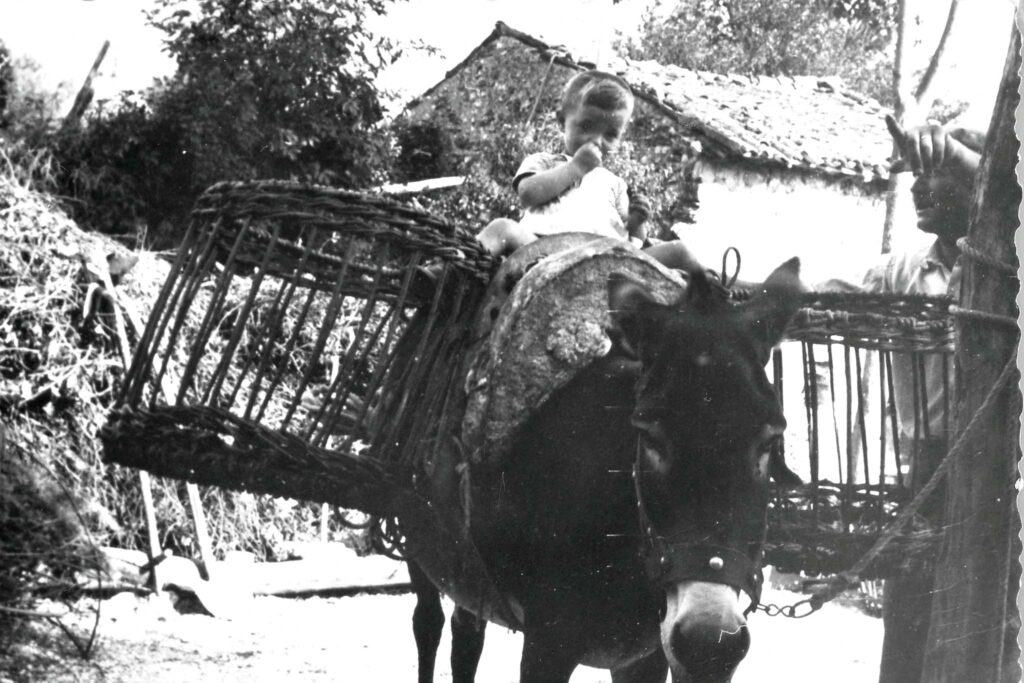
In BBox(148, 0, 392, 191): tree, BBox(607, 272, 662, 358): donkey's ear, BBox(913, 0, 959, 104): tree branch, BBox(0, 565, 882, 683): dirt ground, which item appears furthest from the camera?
BBox(148, 0, 392, 191): tree

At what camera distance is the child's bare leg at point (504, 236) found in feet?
7.29

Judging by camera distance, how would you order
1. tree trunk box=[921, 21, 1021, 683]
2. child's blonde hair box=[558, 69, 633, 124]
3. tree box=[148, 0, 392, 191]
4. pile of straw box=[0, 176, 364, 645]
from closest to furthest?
tree trunk box=[921, 21, 1021, 683]
child's blonde hair box=[558, 69, 633, 124]
tree box=[148, 0, 392, 191]
pile of straw box=[0, 176, 364, 645]

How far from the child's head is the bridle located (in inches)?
46.0

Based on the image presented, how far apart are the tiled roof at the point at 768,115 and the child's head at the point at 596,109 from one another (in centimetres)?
65

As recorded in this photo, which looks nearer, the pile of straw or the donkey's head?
the donkey's head

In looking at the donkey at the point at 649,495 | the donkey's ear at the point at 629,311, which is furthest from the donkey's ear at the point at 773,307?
the donkey's ear at the point at 629,311

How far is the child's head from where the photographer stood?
245 centimetres

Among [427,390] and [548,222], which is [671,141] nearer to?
[548,222]

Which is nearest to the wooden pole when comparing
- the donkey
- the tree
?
the tree

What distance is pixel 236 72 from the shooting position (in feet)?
10.2

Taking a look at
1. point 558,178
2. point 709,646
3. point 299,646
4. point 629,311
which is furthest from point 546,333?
point 299,646

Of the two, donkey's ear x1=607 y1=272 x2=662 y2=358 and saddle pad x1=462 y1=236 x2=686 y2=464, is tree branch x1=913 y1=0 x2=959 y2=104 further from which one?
donkey's ear x1=607 y1=272 x2=662 y2=358

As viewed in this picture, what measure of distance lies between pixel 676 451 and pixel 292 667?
8.27 ft

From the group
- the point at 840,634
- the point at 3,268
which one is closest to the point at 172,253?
the point at 3,268
